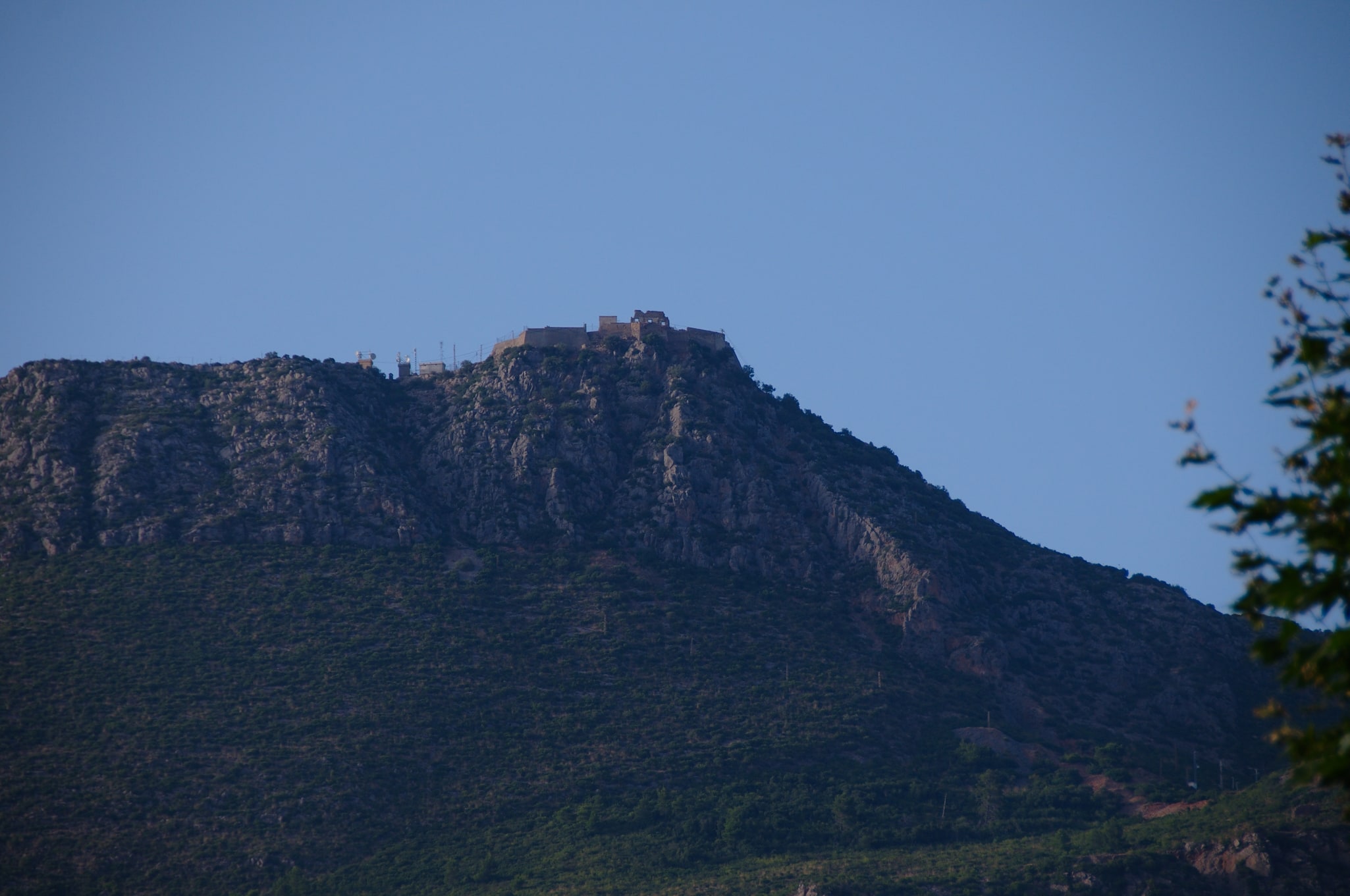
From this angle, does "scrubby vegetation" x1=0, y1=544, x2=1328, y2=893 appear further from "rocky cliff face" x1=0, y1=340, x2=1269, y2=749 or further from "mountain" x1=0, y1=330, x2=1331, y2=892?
"rocky cliff face" x1=0, y1=340, x2=1269, y2=749

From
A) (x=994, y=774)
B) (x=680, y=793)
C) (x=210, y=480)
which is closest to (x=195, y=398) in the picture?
(x=210, y=480)

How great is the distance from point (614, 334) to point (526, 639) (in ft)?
94.1

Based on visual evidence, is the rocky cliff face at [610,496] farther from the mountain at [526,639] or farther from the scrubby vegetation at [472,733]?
the scrubby vegetation at [472,733]

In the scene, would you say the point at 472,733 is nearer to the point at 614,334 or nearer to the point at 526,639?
the point at 526,639

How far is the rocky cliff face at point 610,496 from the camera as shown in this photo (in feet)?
299

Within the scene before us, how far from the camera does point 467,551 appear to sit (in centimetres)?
9462

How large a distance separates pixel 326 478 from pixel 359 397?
10.5m

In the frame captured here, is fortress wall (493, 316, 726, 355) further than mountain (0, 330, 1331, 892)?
Yes

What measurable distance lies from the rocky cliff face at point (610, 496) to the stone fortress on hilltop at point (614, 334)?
1119 millimetres

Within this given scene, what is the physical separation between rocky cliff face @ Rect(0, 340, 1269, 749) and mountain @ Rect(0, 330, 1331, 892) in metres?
0.25

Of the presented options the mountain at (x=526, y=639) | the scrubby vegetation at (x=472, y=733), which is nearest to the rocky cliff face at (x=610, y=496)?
the mountain at (x=526, y=639)

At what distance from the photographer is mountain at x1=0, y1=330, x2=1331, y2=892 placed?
241 ft

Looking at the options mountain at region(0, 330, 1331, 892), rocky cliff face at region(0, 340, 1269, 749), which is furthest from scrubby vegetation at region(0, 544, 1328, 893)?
rocky cliff face at region(0, 340, 1269, 749)

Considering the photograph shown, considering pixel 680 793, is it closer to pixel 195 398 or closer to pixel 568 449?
pixel 568 449
